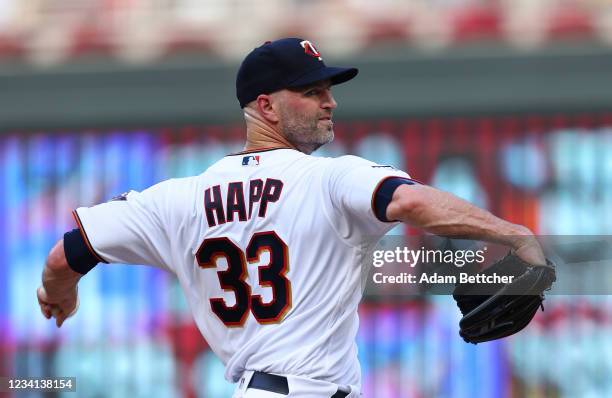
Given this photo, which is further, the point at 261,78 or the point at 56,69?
the point at 56,69

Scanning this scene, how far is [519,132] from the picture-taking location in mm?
11914

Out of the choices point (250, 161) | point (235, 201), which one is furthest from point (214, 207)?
point (250, 161)

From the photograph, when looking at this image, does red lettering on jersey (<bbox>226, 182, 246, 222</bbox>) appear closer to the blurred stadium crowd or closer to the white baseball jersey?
the white baseball jersey

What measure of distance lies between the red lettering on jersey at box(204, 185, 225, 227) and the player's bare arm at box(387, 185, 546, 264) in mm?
737

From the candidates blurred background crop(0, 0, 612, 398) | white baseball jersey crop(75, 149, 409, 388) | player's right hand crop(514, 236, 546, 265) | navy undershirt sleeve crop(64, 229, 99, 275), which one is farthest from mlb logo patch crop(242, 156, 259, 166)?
blurred background crop(0, 0, 612, 398)

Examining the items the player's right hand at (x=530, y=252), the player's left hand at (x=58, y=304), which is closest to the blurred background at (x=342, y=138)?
the player's left hand at (x=58, y=304)

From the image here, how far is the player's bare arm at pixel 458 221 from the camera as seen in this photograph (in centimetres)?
323

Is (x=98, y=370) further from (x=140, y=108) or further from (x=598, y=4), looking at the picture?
(x=598, y=4)

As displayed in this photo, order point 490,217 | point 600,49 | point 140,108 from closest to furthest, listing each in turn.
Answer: point 490,217, point 600,49, point 140,108

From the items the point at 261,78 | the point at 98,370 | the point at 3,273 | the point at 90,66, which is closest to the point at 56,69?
the point at 90,66

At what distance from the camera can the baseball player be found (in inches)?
145

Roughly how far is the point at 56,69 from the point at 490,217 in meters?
9.59

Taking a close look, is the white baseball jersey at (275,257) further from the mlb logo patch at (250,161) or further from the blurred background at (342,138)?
the blurred background at (342,138)

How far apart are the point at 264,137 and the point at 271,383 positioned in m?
0.77
